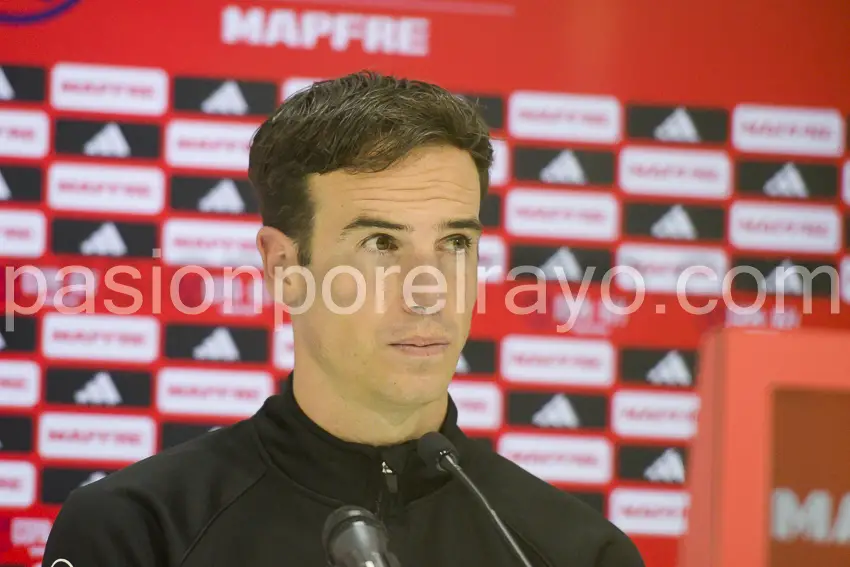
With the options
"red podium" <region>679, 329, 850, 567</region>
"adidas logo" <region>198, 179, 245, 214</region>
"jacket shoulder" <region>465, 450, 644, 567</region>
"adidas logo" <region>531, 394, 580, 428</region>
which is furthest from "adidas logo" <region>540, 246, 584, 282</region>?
"red podium" <region>679, 329, 850, 567</region>

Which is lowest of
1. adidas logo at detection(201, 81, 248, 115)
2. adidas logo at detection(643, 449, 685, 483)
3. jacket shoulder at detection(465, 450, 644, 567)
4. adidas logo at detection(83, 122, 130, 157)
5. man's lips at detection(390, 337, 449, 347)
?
adidas logo at detection(643, 449, 685, 483)

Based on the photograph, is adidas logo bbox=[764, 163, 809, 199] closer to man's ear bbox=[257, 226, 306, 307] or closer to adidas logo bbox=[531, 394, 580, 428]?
adidas logo bbox=[531, 394, 580, 428]

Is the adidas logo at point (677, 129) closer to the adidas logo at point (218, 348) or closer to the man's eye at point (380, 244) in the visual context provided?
the adidas logo at point (218, 348)

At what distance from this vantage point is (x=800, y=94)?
250 centimetres

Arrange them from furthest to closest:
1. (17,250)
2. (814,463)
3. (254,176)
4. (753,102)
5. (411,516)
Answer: (753,102)
(17,250)
(254,176)
(411,516)
(814,463)

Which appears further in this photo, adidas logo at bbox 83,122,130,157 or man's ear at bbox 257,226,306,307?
adidas logo at bbox 83,122,130,157

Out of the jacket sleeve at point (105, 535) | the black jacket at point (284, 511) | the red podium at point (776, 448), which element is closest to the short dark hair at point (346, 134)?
the black jacket at point (284, 511)

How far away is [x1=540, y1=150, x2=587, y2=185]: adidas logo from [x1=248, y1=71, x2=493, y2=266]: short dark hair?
1.02m

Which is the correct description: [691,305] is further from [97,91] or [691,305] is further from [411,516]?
[97,91]

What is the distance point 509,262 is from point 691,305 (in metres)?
0.46

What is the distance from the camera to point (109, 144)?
7.73ft

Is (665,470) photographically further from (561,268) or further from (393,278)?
(393,278)

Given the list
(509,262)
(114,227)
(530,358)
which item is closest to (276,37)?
(114,227)

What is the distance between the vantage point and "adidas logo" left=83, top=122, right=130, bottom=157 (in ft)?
7.72
